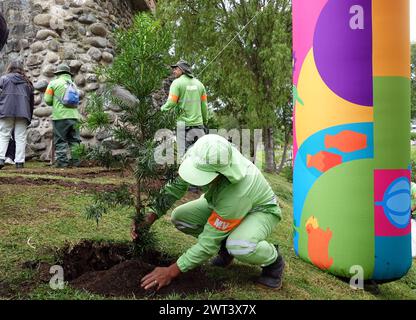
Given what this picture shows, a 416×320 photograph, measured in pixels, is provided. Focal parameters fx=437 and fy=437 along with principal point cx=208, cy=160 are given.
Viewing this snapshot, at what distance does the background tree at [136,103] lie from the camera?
282cm

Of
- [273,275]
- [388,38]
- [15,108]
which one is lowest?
[273,275]

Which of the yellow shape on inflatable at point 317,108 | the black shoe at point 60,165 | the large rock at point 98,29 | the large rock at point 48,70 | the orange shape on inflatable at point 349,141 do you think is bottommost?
the black shoe at point 60,165

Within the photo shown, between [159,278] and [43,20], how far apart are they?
6.49 metres

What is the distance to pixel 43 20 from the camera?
302 inches

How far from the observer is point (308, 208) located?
12.1ft

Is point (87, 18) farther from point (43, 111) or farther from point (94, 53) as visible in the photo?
point (43, 111)

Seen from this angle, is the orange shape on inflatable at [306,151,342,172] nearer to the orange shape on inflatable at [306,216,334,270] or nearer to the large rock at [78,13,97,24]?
the orange shape on inflatable at [306,216,334,270]

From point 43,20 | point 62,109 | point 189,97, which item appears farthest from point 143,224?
point 43,20

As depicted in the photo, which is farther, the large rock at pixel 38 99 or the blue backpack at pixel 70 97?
the large rock at pixel 38 99

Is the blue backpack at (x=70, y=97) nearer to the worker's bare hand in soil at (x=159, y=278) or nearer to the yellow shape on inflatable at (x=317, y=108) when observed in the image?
the yellow shape on inflatable at (x=317, y=108)

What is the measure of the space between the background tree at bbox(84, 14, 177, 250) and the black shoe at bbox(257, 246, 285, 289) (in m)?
0.89

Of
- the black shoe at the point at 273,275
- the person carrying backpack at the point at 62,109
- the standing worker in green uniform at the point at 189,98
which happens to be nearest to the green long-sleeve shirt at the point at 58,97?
the person carrying backpack at the point at 62,109

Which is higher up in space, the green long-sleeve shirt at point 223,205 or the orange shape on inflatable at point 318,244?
the green long-sleeve shirt at point 223,205
